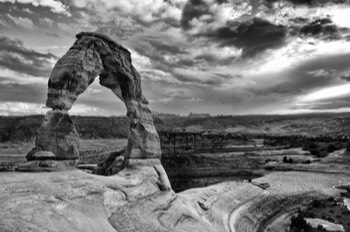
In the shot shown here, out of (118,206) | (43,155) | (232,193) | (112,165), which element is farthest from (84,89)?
(232,193)

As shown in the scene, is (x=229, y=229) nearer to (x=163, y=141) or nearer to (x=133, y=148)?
(x=133, y=148)

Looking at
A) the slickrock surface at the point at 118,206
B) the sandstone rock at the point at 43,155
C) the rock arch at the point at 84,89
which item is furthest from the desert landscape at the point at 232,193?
the rock arch at the point at 84,89

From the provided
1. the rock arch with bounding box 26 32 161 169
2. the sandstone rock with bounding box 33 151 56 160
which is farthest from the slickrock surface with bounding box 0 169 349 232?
the rock arch with bounding box 26 32 161 169

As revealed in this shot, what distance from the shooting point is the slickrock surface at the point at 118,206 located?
11328 mm

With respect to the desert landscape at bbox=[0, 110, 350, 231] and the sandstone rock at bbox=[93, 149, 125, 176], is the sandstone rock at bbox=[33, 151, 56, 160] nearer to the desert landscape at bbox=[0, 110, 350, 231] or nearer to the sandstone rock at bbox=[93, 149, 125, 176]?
the desert landscape at bbox=[0, 110, 350, 231]

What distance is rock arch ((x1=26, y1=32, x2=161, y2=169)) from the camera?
53.8 feet

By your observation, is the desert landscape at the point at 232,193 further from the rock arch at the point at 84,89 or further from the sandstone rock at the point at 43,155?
the rock arch at the point at 84,89

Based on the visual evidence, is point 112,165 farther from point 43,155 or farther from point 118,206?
point 118,206

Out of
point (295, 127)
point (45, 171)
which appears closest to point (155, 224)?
point (45, 171)

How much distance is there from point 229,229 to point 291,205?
14833mm

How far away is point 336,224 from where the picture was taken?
26.2 meters

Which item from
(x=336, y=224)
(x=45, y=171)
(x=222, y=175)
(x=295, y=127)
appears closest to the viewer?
(x=45, y=171)

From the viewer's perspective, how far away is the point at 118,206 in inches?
593

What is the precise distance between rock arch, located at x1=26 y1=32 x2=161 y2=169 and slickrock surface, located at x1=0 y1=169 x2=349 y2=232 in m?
1.51
